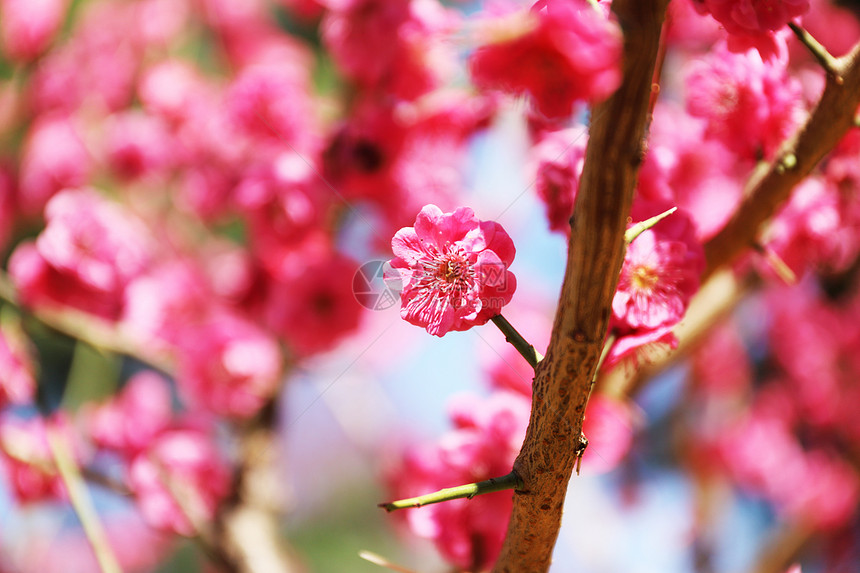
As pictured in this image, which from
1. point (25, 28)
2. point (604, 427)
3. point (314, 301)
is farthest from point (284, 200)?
point (25, 28)

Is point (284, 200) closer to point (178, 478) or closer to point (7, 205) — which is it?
point (178, 478)

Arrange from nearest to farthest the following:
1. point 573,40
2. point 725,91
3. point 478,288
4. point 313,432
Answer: point 573,40
point 478,288
point 725,91
point 313,432

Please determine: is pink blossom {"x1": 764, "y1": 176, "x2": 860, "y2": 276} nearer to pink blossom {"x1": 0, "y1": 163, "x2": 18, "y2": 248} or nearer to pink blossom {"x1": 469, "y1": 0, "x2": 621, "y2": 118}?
pink blossom {"x1": 469, "y1": 0, "x2": 621, "y2": 118}

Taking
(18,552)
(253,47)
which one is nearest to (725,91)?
(18,552)

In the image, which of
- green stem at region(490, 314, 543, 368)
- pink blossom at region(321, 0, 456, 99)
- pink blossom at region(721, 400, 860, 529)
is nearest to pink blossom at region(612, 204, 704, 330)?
green stem at region(490, 314, 543, 368)

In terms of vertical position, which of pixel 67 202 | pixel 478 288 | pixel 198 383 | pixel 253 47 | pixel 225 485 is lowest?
pixel 478 288

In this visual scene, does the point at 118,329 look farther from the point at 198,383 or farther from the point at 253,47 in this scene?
the point at 253,47

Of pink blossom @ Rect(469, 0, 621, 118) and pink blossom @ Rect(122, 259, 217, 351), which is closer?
pink blossom @ Rect(469, 0, 621, 118)
